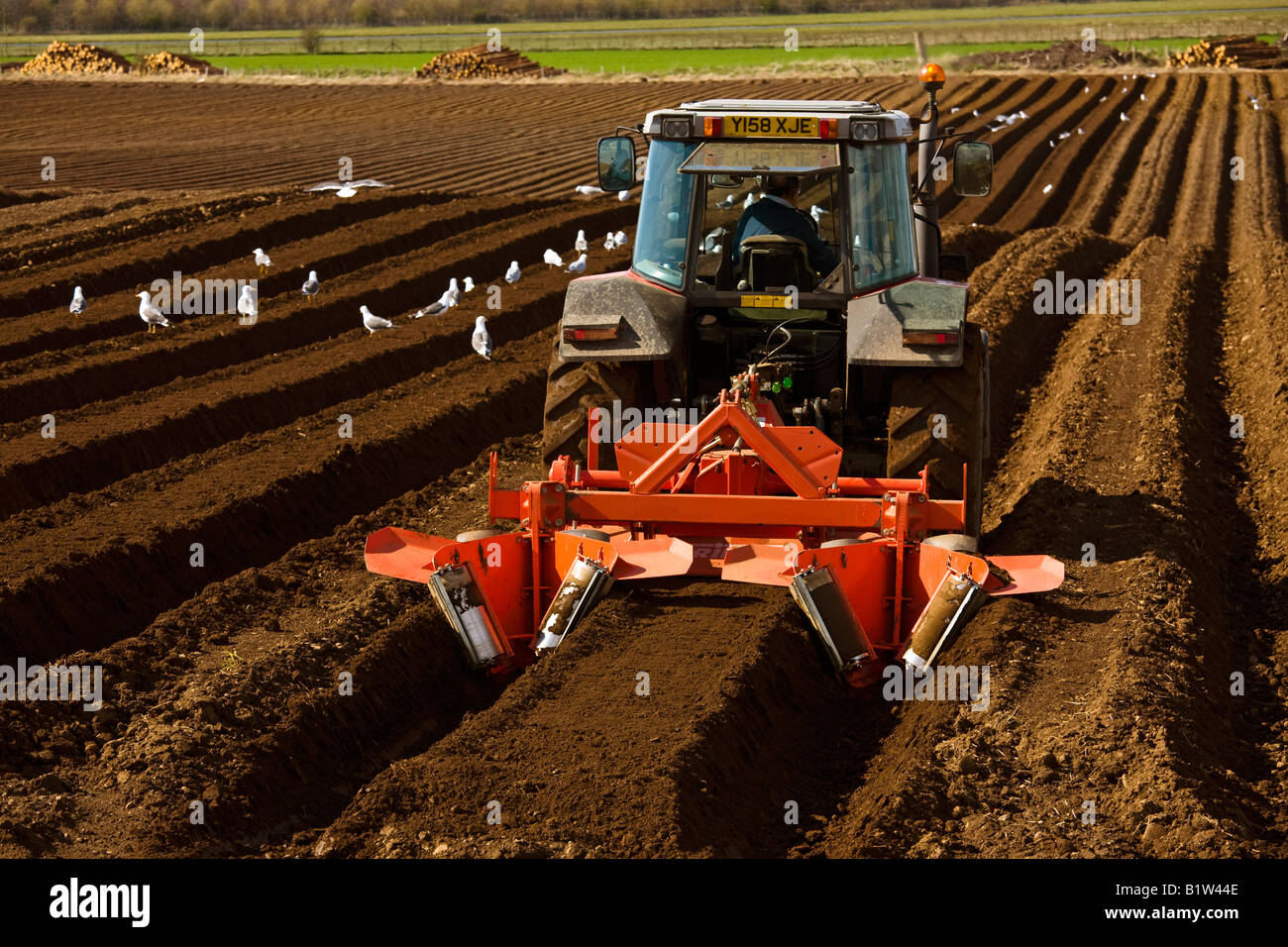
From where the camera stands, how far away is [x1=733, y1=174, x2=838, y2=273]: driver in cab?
7.85 m

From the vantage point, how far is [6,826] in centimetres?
520

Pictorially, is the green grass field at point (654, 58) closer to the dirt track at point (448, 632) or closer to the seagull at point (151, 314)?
the dirt track at point (448, 632)

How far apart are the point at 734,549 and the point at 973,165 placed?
7.13 ft

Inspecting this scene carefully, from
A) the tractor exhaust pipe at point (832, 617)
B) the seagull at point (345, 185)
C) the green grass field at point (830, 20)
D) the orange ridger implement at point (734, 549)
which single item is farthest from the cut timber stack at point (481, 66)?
the tractor exhaust pipe at point (832, 617)

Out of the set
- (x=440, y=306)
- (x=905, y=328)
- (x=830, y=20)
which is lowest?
(x=440, y=306)

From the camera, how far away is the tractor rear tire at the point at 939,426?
754 cm

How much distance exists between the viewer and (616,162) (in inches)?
312

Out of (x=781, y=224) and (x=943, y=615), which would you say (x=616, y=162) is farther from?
(x=943, y=615)

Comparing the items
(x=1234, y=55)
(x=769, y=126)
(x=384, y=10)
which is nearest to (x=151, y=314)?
(x=769, y=126)

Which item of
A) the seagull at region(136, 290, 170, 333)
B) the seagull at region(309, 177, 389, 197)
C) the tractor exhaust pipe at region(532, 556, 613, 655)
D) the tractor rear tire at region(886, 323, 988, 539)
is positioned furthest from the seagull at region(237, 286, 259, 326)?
the tractor rear tire at region(886, 323, 988, 539)

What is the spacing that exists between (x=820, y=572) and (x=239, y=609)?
9.70 ft

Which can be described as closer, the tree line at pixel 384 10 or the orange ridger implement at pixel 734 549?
the orange ridger implement at pixel 734 549

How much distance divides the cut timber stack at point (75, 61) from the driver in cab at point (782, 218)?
41.1 metres

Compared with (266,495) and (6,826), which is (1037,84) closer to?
(266,495)
